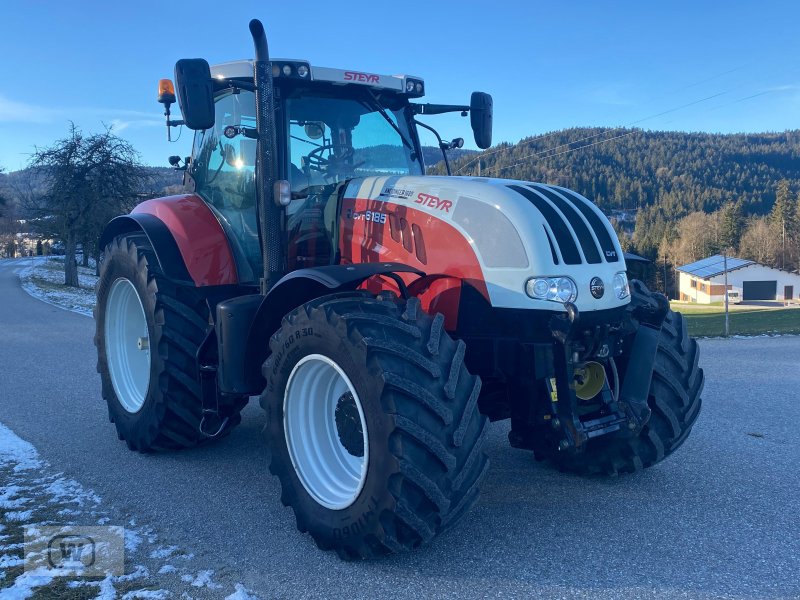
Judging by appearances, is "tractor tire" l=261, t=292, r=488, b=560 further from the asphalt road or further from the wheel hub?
the asphalt road

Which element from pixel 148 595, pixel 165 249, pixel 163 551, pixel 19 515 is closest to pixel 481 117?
pixel 165 249

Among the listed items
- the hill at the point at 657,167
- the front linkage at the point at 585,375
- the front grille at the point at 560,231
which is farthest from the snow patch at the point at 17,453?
the hill at the point at 657,167

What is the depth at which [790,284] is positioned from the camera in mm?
85562

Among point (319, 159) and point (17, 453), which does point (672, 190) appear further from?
point (17, 453)

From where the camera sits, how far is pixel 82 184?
1167 inches

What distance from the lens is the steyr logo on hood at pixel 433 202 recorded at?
3.64 metres

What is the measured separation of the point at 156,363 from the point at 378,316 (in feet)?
7.29

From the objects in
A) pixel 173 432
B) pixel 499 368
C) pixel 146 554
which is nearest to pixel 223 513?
pixel 146 554

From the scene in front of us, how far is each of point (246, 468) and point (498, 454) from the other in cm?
177

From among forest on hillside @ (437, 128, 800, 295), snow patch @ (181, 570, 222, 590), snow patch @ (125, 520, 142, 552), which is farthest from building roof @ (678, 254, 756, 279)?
snow patch @ (181, 570, 222, 590)

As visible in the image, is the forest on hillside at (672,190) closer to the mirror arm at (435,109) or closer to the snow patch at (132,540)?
the mirror arm at (435,109)

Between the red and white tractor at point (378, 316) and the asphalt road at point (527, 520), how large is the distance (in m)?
0.22

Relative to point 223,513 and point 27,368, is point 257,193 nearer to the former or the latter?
point 223,513

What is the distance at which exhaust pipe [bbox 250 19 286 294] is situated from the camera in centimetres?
399
